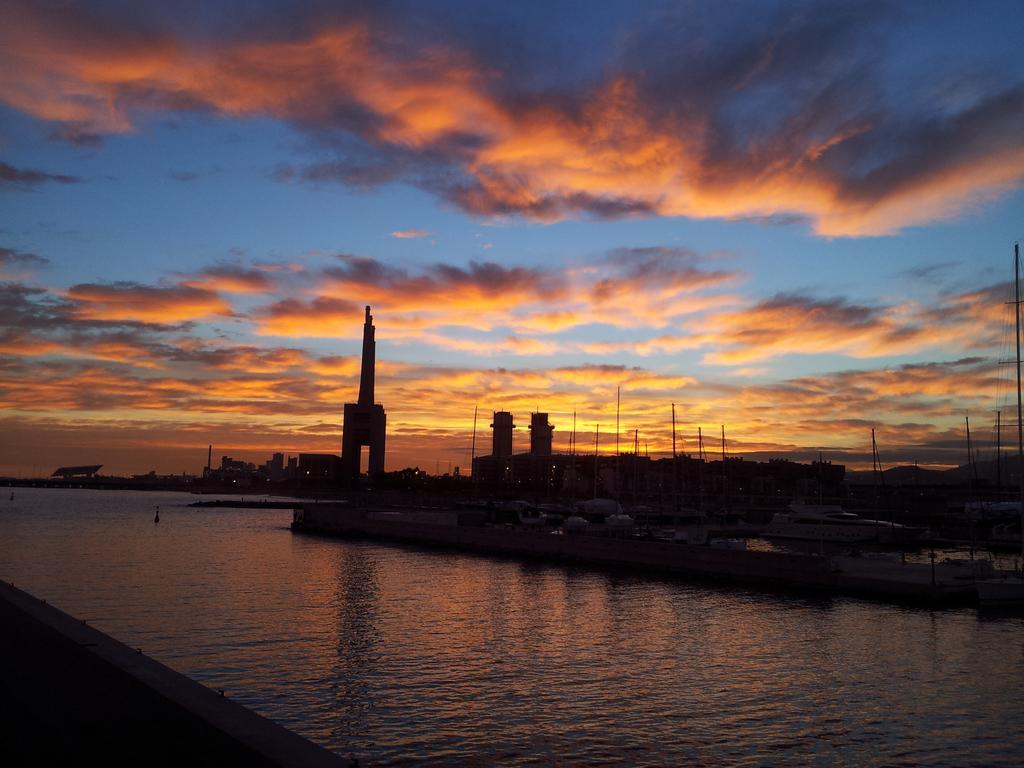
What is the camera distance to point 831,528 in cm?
9050

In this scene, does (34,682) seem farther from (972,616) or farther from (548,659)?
(972,616)

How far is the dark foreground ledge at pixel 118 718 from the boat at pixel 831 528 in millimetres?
77472

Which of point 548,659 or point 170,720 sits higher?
point 170,720

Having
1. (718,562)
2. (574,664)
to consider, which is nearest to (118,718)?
(574,664)

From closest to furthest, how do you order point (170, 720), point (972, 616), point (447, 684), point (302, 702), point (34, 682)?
point (170, 720), point (34, 682), point (302, 702), point (447, 684), point (972, 616)

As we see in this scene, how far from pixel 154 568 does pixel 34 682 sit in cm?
4747

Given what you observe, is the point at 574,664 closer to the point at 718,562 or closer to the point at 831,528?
the point at 718,562

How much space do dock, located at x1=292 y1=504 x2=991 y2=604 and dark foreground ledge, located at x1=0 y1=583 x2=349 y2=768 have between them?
4419 cm

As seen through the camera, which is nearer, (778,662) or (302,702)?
(302,702)

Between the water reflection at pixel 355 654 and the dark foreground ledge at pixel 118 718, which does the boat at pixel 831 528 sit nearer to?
the water reflection at pixel 355 654

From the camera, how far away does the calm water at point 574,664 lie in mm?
21453

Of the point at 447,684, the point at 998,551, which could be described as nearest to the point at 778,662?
the point at 447,684

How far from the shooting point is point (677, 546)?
64750 millimetres

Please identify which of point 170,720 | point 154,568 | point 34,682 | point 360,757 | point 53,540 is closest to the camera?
point 170,720
